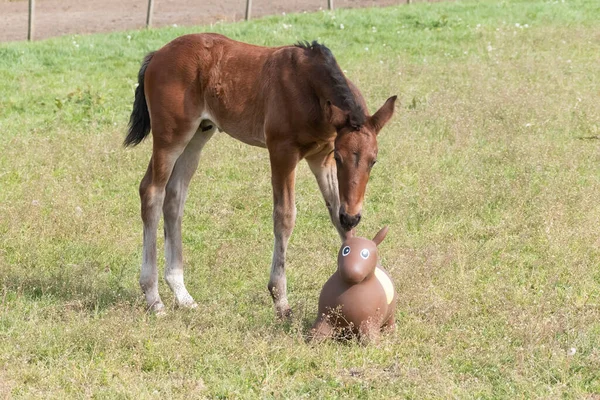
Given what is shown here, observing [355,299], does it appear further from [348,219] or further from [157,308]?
[157,308]

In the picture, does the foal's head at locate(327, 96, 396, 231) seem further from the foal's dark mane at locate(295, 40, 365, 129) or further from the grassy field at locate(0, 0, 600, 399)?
the grassy field at locate(0, 0, 600, 399)

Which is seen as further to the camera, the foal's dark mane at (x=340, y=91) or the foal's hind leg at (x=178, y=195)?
the foal's hind leg at (x=178, y=195)

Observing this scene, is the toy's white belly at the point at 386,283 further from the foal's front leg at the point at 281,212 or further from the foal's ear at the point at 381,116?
the foal's ear at the point at 381,116

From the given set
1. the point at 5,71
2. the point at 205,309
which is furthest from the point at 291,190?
the point at 5,71

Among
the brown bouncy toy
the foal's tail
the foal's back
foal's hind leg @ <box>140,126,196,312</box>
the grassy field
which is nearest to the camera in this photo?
the grassy field

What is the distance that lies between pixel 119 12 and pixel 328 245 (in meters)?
14.7

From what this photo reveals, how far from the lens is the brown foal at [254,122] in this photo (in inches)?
225

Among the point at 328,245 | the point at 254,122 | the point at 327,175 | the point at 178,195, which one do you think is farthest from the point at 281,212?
the point at 328,245

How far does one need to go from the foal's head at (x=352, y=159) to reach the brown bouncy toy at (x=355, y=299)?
8.2 inches

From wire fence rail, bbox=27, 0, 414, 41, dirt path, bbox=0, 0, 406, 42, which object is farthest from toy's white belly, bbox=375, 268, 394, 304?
dirt path, bbox=0, 0, 406, 42

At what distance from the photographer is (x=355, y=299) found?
548 cm

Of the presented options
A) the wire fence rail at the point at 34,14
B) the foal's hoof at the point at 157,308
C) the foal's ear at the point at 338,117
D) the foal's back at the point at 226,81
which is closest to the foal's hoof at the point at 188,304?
the foal's hoof at the point at 157,308

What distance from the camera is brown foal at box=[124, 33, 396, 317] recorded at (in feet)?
18.7

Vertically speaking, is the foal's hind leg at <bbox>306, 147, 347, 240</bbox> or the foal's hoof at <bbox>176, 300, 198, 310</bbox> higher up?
the foal's hind leg at <bbox>306, 147, 347, 240</bbox>
